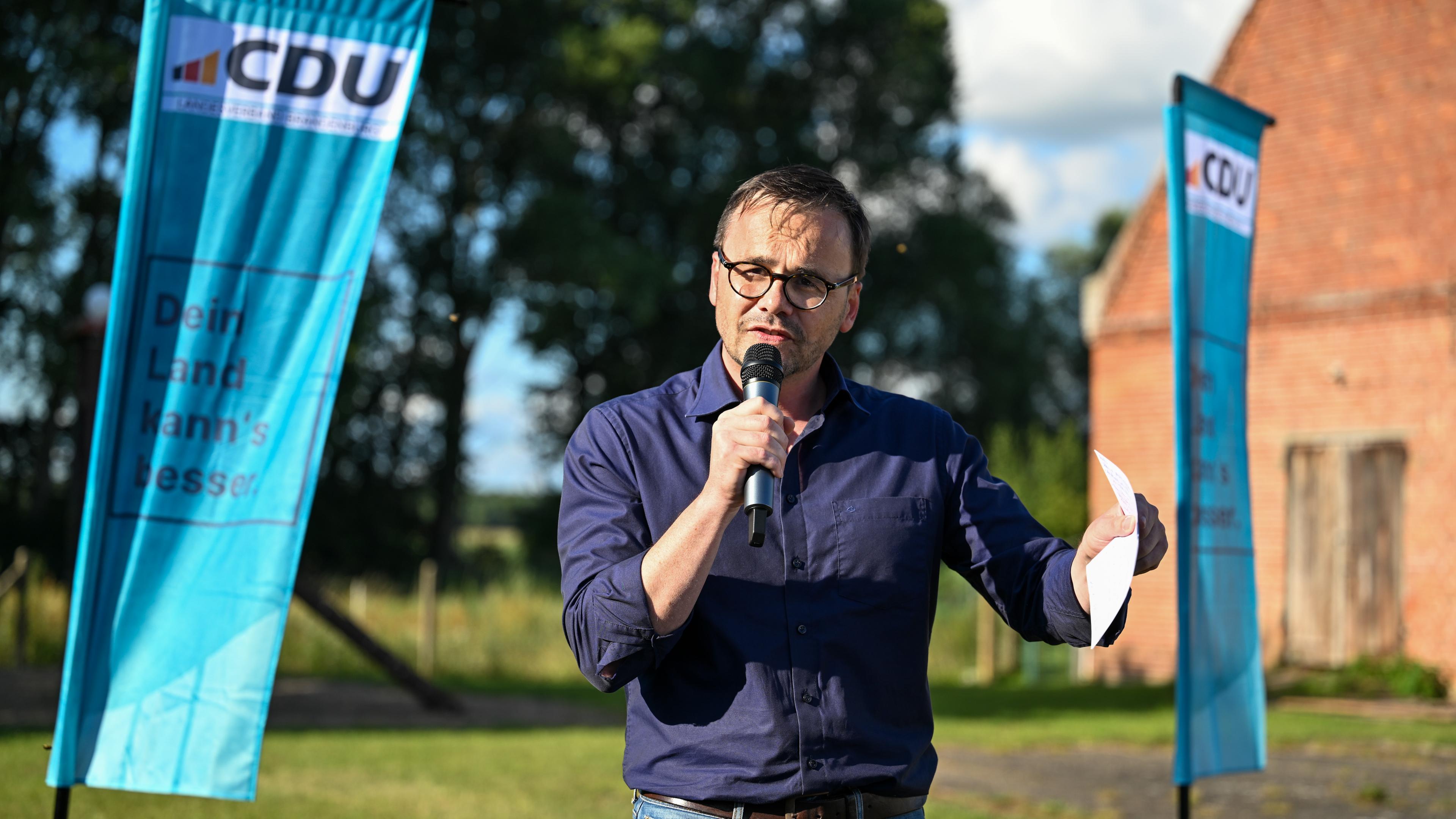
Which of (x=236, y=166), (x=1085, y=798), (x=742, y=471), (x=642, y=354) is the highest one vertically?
(x=642, y=354)

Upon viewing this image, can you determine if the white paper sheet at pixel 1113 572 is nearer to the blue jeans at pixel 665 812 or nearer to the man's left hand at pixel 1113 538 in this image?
the man's left hand at pixel 1113 538

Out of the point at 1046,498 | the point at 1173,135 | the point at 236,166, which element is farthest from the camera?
the point at 1046,498

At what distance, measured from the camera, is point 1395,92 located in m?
15.9

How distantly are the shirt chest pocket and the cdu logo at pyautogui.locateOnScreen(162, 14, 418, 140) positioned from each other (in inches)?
114

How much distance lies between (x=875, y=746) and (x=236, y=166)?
3309 millimetres

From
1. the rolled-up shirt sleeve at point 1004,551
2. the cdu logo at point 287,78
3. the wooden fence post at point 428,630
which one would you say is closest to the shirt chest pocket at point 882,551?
the rolled-up shirt sleeve at point 1004,551

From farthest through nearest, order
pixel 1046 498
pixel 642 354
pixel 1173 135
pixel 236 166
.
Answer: pixel 642 354 → pixel 1046 498 → pixel 1173 135 → pixel 236 166

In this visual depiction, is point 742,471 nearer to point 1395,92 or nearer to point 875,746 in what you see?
point 875,746

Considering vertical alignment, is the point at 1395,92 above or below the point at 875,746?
above

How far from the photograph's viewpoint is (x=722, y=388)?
278 centimetres

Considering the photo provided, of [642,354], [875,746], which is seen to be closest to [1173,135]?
[875,746]

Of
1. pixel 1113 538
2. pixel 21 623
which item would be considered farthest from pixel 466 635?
pixel 1113 538

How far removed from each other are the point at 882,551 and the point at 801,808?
1.70 feet

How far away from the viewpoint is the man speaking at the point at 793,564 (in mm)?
2525
